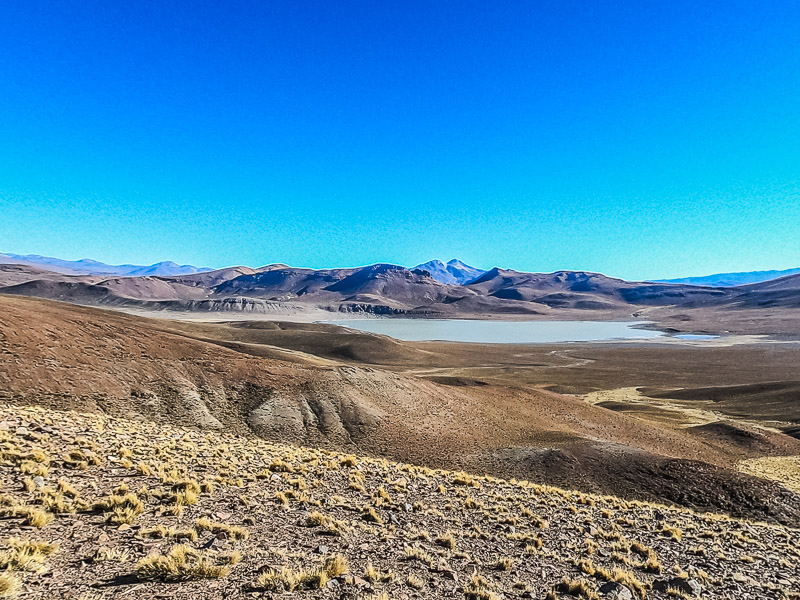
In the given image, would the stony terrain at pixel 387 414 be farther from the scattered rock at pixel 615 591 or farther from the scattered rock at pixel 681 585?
the scattered rock at pixel 615 591

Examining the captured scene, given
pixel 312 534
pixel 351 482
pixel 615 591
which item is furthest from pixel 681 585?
pixel 351 482

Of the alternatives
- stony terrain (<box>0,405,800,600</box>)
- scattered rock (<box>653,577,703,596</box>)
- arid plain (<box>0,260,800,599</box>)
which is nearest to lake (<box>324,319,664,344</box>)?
arid plain (<box>0,260,800,599</box>)

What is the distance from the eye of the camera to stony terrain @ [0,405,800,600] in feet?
20.9

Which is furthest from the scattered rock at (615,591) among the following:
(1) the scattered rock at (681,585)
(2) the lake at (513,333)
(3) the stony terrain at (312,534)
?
(2) the lake at (513,333)

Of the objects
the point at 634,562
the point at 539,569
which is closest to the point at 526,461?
the point at 634,562

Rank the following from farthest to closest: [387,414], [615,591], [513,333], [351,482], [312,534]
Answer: [513,333], [387,414], [351,482], [312,534], [615,591]

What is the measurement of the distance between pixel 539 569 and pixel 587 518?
193 inches

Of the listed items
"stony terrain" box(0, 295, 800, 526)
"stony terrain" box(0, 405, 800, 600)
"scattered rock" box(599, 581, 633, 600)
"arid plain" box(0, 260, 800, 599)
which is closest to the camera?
"stony terrain" box(0, 405, 800, 600)

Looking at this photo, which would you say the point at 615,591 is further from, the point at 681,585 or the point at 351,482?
the point at 351,482

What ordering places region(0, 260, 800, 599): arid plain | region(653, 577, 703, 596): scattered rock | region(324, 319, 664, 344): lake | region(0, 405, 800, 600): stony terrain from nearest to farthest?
region(0, 405, 800, 600): stony terrain, region(0, 260, 800, 599): arid plain, region(653, 577, 703, 596): scattered rock, region(324, 319, 664, 344): lake

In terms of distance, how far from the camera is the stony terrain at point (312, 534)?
637 cm

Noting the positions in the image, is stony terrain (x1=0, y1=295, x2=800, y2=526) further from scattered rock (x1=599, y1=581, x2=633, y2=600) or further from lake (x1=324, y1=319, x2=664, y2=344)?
lake (x1=324, y1=319, x2=664, y2=344)

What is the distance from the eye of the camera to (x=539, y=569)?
865 centimetres

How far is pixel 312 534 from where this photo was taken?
343 inches
